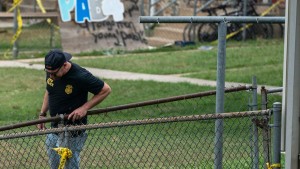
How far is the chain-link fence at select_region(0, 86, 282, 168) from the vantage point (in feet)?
22.7

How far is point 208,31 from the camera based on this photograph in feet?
74.6

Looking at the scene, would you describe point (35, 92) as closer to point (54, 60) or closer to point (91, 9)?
point (91, 9)

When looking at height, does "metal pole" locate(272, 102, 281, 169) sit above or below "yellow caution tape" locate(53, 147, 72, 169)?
above

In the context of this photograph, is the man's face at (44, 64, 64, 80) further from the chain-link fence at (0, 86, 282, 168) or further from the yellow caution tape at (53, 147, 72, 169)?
the yellow caution tape at (53, 147, 72, 169)

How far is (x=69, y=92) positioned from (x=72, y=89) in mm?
39

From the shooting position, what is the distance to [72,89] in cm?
821

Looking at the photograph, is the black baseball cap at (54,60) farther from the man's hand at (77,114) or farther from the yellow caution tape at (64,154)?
the yellow caution tape at (64,154)

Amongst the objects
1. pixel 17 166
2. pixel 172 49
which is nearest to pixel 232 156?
pixel 17 166

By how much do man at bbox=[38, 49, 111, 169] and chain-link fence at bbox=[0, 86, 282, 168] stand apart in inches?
1.7

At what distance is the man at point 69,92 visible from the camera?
312 inches

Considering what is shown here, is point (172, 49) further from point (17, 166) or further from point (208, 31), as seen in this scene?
point (17, 166)

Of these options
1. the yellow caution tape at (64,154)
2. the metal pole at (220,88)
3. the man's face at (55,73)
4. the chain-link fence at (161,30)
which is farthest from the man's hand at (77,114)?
the chain-link fence at (161,30)

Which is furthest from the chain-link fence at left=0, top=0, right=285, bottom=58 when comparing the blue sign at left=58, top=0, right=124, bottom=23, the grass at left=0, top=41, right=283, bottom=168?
the grass at left=0, top=41, right=283, bottom=168

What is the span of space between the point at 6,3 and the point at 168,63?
1269cm
